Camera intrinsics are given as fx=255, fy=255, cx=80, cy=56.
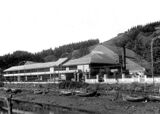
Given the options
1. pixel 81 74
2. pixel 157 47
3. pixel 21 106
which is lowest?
pixel 21 106

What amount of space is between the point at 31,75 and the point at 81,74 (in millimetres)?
24723

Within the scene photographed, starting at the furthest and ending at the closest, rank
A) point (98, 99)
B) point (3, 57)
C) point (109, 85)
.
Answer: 1. point (3, 57)
2. point (109, 85)
3. point (98, 99)

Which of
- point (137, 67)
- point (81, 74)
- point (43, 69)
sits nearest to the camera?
point (81, 74)

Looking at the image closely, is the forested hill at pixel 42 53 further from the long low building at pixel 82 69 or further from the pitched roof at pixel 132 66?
the pitched roof at pixel 132 66

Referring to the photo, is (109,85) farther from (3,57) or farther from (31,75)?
(3,57)

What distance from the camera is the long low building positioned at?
1997 inches

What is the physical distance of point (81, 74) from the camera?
5191cm

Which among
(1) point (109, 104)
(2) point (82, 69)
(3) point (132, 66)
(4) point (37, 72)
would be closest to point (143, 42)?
(3) point (132, 66)

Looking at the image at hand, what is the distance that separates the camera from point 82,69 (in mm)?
56219

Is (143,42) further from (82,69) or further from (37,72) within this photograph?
(82,69)

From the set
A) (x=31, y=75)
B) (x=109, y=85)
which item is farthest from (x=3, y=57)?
(x=109, y=85)

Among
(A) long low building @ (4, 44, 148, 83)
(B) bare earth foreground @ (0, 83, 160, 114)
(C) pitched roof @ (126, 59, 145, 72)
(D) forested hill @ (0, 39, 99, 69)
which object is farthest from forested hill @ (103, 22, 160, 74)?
(B) bare earth foreground @ (0, 83, 160, 114)

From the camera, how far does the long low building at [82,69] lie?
50.7 meters

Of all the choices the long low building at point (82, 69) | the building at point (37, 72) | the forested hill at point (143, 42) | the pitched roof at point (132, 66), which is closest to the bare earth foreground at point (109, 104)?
the long low building at point (82, 69)
